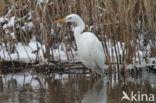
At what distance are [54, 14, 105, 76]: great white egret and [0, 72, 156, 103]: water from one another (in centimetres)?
35

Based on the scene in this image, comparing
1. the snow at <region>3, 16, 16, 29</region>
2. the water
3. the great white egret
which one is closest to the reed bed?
the snow at <region>3, 16, 16, 29</region>

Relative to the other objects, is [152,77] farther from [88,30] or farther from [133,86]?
[88,30]

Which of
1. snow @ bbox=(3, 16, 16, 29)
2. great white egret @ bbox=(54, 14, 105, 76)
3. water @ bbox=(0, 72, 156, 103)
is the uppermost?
snow @ bbox=(3, 16, 16, 29)

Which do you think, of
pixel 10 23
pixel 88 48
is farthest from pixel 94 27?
pixel 10 23

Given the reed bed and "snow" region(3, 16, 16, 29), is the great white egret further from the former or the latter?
"snow" region(3, 16, 16, 29)

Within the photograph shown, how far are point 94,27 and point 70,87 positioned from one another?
2.05 m

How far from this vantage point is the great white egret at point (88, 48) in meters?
9.57

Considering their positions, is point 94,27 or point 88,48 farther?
point 94,27

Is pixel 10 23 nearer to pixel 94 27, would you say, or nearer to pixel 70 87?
pixel 94 27

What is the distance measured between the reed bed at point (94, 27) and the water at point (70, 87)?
22.8 inches

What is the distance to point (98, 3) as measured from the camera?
32.0ft

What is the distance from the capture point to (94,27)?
10.1 meters

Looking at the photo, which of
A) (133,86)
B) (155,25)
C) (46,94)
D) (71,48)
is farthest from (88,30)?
(46,94)

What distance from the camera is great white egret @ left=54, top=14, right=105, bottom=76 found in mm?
9570
